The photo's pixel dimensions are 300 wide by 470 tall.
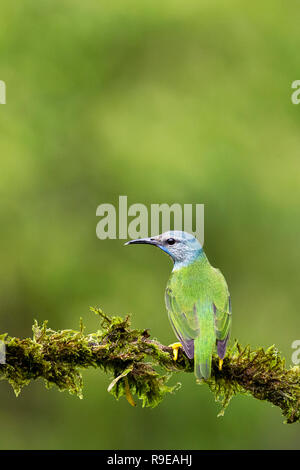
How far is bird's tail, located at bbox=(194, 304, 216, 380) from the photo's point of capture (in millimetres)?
5020

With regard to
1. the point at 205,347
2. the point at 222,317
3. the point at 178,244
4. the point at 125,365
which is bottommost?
the point at 125,365

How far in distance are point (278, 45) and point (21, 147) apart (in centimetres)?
508

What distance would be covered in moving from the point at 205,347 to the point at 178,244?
48.0 inches

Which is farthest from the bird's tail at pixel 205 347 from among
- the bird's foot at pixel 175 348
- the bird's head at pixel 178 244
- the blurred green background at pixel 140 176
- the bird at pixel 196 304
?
the blurred green background at pixel 140 176

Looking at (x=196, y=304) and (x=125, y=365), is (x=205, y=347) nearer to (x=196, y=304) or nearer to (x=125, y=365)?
(x=196, y=304)

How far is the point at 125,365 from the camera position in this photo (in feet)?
15.7

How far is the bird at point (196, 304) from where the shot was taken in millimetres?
5148

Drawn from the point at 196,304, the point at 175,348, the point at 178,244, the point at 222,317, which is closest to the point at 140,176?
the point at 178,244

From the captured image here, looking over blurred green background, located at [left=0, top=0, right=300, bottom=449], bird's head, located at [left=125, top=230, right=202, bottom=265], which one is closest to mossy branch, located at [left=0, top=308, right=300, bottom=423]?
bird's head, located at [left=125, top=230, right=202, bottom=265]

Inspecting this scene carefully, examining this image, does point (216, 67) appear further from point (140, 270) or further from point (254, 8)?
point (140, 270)

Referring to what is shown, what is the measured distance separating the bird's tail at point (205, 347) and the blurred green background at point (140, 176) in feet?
18.6

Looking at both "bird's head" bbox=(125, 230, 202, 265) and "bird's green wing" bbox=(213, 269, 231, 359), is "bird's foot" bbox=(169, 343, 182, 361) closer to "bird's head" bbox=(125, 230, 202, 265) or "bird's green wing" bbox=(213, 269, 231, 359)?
"bird's green wing" bbox=(213, 269, 231, 359)

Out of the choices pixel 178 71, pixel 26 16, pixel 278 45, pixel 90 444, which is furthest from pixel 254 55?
pixel 90 444

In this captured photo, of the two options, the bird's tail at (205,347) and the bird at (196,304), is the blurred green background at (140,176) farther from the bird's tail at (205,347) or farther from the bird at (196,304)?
the bird's tail at (205,347)
